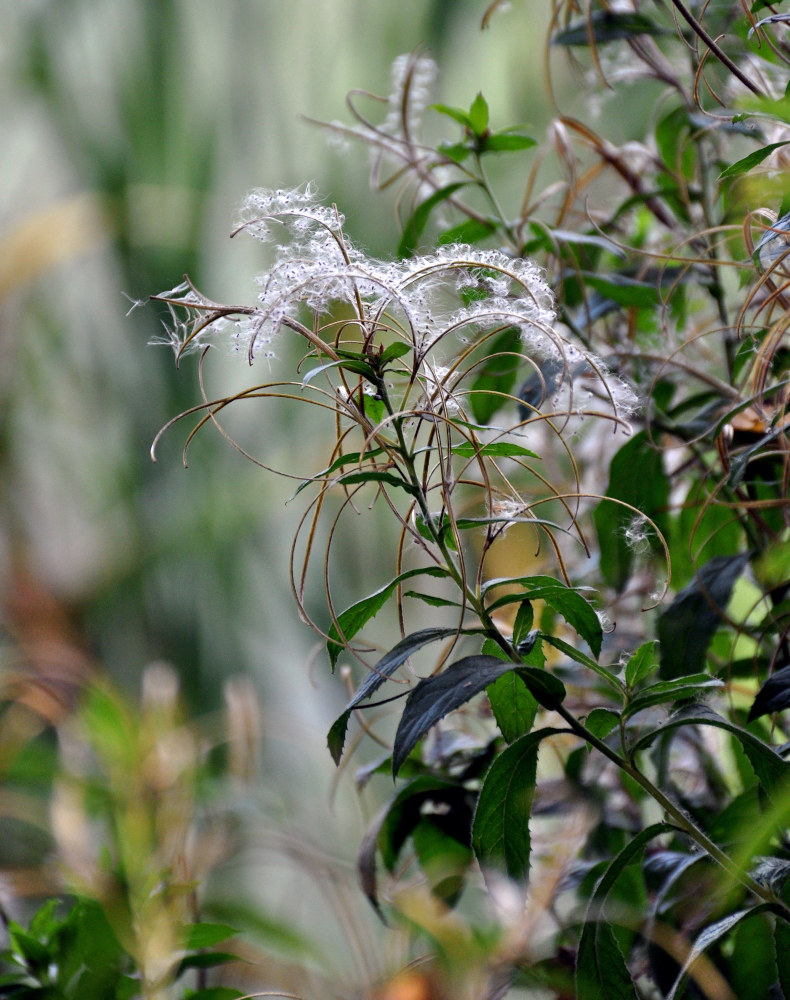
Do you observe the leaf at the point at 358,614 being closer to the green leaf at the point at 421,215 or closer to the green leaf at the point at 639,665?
the green leaf at the point at 639,665

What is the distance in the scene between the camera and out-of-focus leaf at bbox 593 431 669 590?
0.40 meters

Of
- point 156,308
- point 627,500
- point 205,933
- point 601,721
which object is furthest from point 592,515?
point 156,308

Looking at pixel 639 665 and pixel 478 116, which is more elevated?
pixel 478 116

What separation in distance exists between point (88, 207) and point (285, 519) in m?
0.59

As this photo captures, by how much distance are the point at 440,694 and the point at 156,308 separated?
1.07m

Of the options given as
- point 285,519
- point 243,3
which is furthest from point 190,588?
point 243,3

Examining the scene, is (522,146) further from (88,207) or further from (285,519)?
(285,519)

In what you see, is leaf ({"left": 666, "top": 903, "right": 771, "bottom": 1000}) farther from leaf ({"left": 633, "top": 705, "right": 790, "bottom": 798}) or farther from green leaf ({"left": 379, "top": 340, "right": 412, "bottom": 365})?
green leaf ({"left": 379, "top": 340, "right": 412, "bottom": 365})

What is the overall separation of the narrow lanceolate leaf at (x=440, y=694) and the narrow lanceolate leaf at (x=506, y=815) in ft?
0.11

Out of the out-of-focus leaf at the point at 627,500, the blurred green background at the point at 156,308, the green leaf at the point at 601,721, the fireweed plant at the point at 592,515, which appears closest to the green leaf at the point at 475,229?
the fireweed plant at the point at 592,515

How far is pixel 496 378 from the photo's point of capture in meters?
0.46

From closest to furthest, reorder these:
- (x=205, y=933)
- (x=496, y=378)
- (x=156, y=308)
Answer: (x=205, y=933), (x=496, y=378), (x=156, y=308)

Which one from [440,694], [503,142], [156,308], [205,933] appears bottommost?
[205,933]

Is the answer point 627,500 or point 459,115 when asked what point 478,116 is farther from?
point 627,500
